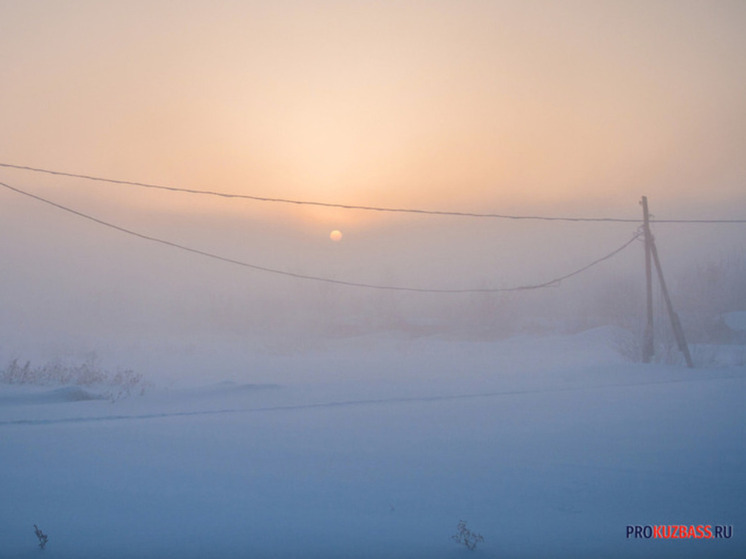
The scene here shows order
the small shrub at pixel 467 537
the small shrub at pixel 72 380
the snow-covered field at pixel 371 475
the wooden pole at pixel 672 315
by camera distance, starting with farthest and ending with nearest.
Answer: the wooden pole at pixel 672 315 → the small shrub at pixel 72 380 → the snow-covered field at pixel 371 475 → the small shrub at pixel 467 537

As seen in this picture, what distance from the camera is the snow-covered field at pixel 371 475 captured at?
530 cm

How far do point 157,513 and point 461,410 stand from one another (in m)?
7.98

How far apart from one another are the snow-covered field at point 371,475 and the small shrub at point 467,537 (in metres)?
0.08

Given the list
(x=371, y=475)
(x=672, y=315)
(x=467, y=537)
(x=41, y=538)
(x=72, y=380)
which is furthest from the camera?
(x=672, y=315)

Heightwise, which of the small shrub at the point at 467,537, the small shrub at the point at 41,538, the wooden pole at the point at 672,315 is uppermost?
the wooden pole at the point at 672,315

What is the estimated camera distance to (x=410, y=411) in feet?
40.7

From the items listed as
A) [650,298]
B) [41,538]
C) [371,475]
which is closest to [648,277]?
[650,298]

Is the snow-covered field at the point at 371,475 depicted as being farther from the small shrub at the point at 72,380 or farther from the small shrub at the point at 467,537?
the small shrub at the point at 72,380

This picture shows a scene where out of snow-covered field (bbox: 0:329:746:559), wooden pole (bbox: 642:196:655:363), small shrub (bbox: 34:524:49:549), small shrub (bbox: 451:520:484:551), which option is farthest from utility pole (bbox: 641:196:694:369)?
small shrub (bbox: 34:524:49:549)

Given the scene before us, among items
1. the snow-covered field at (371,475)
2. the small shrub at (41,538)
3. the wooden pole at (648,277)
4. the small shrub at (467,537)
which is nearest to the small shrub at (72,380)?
the snow-covered field at (371,475)

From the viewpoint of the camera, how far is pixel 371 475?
286 inches

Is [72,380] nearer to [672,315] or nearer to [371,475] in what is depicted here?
[371,475]

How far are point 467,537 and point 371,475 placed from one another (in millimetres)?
2281

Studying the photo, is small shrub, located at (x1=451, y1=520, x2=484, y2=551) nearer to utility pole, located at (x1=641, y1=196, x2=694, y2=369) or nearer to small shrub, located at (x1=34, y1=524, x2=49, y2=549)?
small shrub, located at (x1=34, y1=524, x2=49, y2=549)
